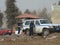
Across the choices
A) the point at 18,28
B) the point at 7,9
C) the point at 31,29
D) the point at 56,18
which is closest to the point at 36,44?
the point at 31,29

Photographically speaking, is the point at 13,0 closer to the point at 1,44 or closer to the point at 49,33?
the point at 49,33

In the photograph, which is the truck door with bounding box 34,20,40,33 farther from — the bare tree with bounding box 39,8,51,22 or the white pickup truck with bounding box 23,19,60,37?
the bare tree with bounding box 39,8,51,22

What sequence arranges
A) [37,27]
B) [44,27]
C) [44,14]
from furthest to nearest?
[44,14] < [37,27] < [44,27]

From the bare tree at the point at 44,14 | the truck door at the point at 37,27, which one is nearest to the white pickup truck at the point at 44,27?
the truck door at the point at 37,27

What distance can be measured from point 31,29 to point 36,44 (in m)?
8.28

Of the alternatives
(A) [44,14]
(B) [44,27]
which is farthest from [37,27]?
(A) [44,14]

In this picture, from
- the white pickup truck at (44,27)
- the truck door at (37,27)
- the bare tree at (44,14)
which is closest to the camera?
the white pickup truck at (44,27)

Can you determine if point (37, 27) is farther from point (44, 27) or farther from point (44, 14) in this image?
point (44, 14)

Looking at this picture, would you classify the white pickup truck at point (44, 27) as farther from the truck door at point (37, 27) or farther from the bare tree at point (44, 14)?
the bare tree at point (44, 14)

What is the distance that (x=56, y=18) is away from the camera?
40.5 meters

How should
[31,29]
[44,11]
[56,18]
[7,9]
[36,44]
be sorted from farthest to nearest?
[44,11]
[7,9]
[56,18]
[31,29]
[36,44]

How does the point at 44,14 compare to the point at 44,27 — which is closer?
the point at 44,27

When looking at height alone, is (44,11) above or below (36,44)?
below

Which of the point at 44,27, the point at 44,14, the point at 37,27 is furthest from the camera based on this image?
the point at 44,14
